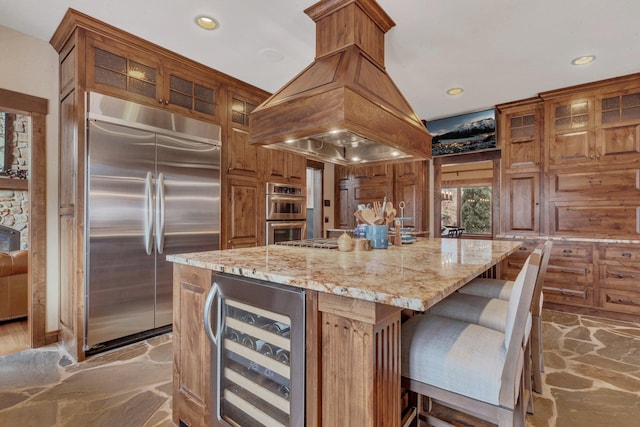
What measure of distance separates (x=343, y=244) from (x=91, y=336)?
2.15 meters

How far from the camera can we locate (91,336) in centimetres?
250

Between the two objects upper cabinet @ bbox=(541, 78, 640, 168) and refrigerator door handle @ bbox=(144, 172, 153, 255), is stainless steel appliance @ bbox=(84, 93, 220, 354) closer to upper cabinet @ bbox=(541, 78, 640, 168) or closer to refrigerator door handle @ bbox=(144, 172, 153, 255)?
refrigerator door handle @ bbox=(144, 172, 153, 255)

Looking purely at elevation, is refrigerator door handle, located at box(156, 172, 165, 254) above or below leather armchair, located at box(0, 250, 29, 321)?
above

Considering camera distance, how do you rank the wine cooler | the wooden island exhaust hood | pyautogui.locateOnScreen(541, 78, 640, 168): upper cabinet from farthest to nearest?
pyautogui.locateOnScreen(541, 78, 640, 168): upper cabinet → the wooden island exhaust hood → the wine cooler

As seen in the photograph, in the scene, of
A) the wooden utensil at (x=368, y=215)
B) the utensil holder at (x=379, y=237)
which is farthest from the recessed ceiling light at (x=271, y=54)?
the utensil holder at (x=379, y=237)

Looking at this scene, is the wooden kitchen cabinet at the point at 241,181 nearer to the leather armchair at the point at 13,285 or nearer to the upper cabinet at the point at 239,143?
the upper cabinet at the point at 239,143

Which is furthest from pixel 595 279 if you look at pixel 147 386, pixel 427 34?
pixel 147 386

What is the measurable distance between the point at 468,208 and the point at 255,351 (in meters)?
9.30

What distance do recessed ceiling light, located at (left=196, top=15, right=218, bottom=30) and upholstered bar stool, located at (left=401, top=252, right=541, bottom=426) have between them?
104 inches

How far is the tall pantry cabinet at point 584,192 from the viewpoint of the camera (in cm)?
343

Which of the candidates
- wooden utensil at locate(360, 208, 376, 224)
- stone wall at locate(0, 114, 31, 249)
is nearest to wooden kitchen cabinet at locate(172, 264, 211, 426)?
wooden utensil at locate(360, 208, 376, 224)

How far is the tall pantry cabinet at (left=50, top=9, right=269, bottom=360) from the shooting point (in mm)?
2461

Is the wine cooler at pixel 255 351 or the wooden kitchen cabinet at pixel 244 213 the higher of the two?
the wooden kitchen cabinet at pixel 244 213

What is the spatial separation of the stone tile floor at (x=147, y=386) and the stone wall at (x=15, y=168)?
4.53 m
